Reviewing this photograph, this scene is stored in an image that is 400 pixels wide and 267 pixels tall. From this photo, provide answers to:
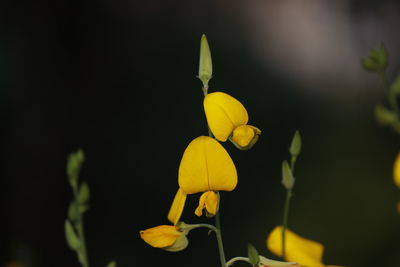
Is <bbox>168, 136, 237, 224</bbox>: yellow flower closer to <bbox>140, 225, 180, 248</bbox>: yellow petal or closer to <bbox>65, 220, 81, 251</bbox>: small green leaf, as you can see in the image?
<bbox>140, 225, 180, 248</bbox>: yellow petal

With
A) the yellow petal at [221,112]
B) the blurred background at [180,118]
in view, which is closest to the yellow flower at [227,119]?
the yellow petal at [221,112]

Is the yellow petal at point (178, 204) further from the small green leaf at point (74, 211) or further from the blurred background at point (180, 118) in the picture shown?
the blurred background at point (180, 118)

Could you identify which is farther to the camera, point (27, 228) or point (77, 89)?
point (77, 89)

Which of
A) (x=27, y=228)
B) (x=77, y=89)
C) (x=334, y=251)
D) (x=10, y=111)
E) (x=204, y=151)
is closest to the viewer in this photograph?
(x=204, y=151)

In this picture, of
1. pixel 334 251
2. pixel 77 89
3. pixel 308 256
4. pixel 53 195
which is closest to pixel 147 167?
pixel 53 195

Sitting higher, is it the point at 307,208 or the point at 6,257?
the point at 307,208

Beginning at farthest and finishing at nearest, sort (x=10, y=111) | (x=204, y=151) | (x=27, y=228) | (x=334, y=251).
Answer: (x=10, y=111) < (x=27, y=228) < (x=334, y=251) < (x=204, y=151)

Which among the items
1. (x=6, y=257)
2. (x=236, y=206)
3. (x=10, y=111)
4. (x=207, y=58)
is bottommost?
(x=6, y=257)

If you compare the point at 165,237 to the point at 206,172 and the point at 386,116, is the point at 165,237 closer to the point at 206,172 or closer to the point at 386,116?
the point at 206,172

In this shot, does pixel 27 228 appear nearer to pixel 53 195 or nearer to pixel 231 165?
pixel 53 195
